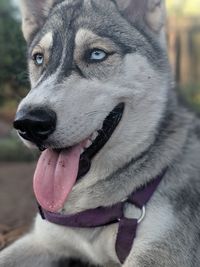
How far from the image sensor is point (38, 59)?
12.9 feet

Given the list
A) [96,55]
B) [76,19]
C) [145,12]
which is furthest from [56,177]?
[145,12]

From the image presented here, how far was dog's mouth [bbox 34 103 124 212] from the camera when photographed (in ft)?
11.5

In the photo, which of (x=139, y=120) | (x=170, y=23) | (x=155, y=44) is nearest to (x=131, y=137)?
(x=139, y=120)

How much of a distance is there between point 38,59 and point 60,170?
0.81 m

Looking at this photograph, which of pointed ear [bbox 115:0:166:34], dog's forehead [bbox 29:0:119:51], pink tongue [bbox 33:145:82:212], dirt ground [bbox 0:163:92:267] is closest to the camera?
pink tongue [bbox 33:145:82:212]

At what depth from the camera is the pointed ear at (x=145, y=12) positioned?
13.2 feet

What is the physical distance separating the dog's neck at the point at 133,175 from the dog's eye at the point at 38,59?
78 cm

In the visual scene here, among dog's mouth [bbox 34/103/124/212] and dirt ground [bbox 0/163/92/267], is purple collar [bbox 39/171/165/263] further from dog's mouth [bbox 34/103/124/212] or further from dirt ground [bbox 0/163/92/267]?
dirt ground [bbox 0/163/92/267]

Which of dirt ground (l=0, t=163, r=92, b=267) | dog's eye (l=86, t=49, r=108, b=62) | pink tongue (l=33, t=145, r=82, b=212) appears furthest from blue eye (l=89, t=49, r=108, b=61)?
dirt ground (l=0, t=163, r=92, b=267)

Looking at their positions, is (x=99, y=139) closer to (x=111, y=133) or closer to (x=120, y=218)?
(x=111, y=133)

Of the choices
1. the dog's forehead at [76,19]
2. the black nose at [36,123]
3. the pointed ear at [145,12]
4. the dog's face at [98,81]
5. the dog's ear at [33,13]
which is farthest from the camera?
the dog's ear at [33,13]

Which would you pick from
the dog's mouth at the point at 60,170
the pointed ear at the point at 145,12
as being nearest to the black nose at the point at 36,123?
the dog's mouth at the point at 60,170

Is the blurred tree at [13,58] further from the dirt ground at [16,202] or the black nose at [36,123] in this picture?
the black nose at [36,123]

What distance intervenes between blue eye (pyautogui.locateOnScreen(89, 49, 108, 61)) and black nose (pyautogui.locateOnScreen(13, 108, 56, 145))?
57 centimetres
